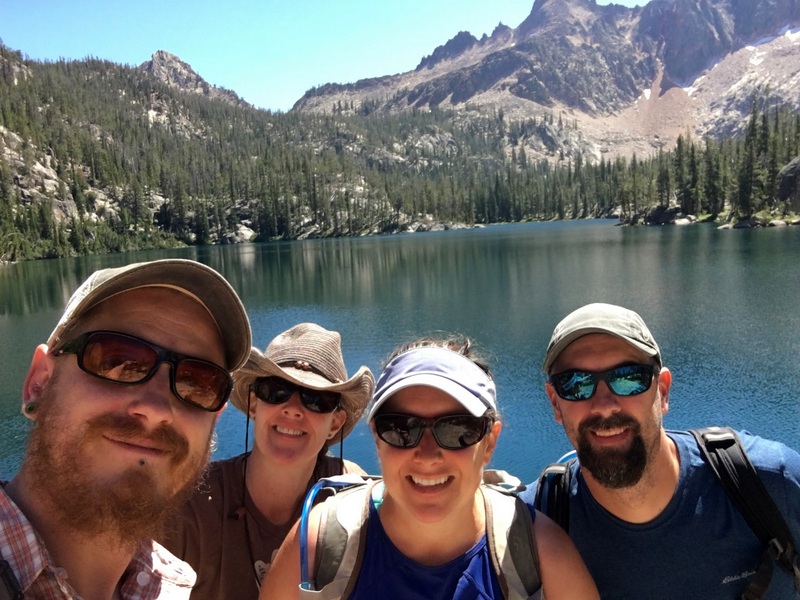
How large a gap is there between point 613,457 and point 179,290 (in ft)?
8.10

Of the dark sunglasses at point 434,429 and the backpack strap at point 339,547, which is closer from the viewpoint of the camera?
the backpack strap at point 339,547

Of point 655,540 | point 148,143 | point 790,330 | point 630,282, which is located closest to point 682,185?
point 630,282

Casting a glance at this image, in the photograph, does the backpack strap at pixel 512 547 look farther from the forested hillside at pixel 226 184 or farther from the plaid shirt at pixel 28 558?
the forested hillside at pixel 226 184

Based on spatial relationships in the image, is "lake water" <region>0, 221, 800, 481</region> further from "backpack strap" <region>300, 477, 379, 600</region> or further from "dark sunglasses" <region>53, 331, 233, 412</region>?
"dark sunglasses" <region>53, 331, 233, 412</region>

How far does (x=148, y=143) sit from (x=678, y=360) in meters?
175

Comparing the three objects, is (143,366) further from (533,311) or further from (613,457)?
(533,311)

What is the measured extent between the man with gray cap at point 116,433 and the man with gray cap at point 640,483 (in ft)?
6.76

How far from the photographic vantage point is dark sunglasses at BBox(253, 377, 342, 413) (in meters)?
4.09

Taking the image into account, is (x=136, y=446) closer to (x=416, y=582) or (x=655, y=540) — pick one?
(x=416, y=582)

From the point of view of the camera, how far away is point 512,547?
2.54 meters

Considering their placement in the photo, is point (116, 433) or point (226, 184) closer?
point (116, 433)

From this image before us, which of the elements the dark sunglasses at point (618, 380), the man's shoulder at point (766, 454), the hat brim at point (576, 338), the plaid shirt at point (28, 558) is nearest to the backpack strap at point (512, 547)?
the dark sunglasses at point (618, 380)

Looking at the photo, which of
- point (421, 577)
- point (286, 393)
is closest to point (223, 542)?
point (286, 393)

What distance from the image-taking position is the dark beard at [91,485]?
78.6 inches
